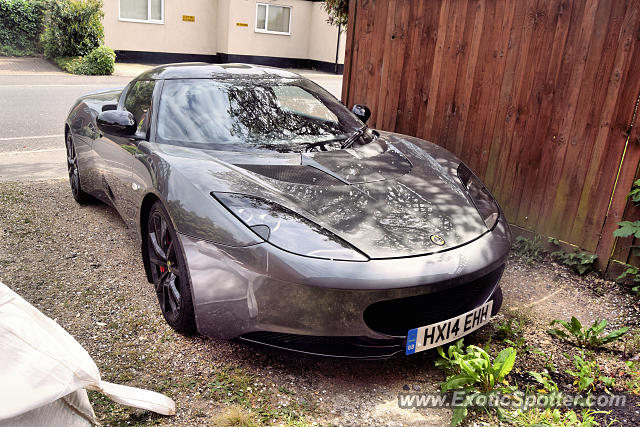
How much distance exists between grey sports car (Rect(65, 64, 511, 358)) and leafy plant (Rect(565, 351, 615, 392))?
1.61 ft

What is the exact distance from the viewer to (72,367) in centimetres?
172

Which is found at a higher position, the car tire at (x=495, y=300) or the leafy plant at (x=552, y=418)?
the car tire at (x=495, y=300)

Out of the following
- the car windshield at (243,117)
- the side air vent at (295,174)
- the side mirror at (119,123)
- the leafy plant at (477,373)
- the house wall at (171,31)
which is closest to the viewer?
the leafy plant at (477,373)

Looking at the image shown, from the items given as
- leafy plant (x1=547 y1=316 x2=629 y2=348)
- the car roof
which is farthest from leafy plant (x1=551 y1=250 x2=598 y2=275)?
the car roof

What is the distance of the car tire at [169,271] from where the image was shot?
279 cm

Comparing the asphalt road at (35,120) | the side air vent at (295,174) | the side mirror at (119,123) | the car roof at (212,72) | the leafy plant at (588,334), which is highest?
the car roof at (212,72)

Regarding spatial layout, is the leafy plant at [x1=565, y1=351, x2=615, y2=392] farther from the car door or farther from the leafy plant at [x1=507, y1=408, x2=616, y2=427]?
the car door

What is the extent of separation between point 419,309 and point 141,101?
258 centimetres

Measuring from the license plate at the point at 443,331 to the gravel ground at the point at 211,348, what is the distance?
0.28m

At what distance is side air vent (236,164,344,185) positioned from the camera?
2947 mm

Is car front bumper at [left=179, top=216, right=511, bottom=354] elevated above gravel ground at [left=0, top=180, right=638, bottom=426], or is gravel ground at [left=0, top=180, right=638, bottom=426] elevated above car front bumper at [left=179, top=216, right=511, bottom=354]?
car front bumper at [left=179, top=216, right=511, bottom=354]

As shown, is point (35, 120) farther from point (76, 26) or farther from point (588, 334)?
point (76, 26)

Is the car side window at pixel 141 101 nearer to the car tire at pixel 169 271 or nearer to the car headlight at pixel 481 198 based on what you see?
the car tire at pixel 169 271

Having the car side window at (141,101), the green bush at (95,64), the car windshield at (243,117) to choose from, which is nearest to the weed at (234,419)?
the car windshield at (243,117)
